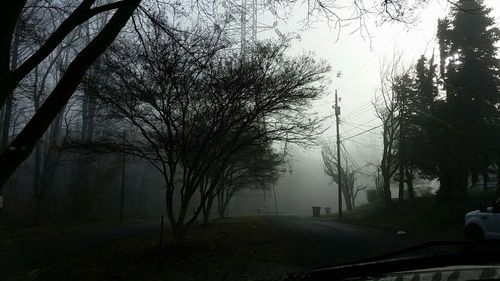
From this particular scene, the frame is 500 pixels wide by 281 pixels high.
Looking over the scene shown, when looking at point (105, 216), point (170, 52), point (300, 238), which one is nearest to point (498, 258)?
point (170, 52)

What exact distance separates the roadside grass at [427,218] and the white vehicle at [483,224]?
145 inches

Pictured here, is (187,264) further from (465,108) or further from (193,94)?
(465,108)

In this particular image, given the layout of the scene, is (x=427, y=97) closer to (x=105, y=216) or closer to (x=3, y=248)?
(x=3, y=248)

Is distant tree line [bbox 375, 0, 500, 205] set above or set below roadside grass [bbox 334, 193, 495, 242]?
above

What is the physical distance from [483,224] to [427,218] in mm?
12435

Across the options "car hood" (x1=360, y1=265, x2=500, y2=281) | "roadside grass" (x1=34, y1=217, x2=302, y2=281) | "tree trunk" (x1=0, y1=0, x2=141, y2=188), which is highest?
"tree trunk" (x1=0, y1=0, x2=141, y2=188)

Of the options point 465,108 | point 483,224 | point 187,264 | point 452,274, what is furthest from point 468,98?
point 452,274

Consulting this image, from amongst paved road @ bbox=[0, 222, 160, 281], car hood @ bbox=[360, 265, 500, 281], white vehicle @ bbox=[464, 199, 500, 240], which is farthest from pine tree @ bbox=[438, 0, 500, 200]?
car hood @ bbox=[360, 265, 500, 281]

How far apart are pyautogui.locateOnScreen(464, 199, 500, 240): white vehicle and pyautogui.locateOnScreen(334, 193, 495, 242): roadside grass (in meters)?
3.69

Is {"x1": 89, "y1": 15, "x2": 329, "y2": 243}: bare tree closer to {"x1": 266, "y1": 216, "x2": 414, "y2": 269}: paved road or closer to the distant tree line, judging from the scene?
{"x1": 266, "y1": 216, "x2": 414, "y2": 269}: paved road

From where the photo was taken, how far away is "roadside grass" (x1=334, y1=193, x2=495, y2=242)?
22.3 m

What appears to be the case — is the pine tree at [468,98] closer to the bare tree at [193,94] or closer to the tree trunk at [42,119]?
the bare tree at [193,94]

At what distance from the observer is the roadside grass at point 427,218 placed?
73.2 feet

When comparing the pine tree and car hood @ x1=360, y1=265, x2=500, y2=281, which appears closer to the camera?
car hood @ x1=360, y1=265, x2=500, y2=281
